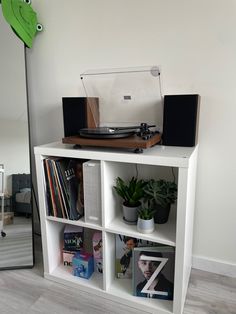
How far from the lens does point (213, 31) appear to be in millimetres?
1187

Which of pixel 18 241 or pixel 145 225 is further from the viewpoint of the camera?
pixel 18 241

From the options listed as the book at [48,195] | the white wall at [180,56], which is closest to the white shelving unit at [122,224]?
the book at [48,195]

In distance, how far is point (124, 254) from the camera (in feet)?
4.29

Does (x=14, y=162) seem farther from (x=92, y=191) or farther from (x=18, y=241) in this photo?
(x=92, y=191)

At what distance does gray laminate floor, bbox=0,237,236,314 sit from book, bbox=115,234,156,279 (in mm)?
156

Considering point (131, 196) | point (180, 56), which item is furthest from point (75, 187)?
point (180, 56)

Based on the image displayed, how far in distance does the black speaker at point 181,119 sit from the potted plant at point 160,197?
0.22m

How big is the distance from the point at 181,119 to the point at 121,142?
1.08 feet

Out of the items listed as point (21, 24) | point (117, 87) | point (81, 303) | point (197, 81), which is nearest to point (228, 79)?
point (197, 81)

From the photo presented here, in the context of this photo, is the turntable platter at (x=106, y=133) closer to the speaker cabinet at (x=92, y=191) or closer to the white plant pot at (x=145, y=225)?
the speaker cabinet at (x=92, y=191)

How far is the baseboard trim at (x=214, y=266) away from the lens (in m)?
1.39

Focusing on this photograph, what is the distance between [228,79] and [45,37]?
1091 millimetres

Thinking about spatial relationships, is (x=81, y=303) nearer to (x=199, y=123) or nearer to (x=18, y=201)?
(x=18, y=201)

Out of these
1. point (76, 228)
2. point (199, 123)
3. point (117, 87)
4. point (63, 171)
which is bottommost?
point (76, 228)
